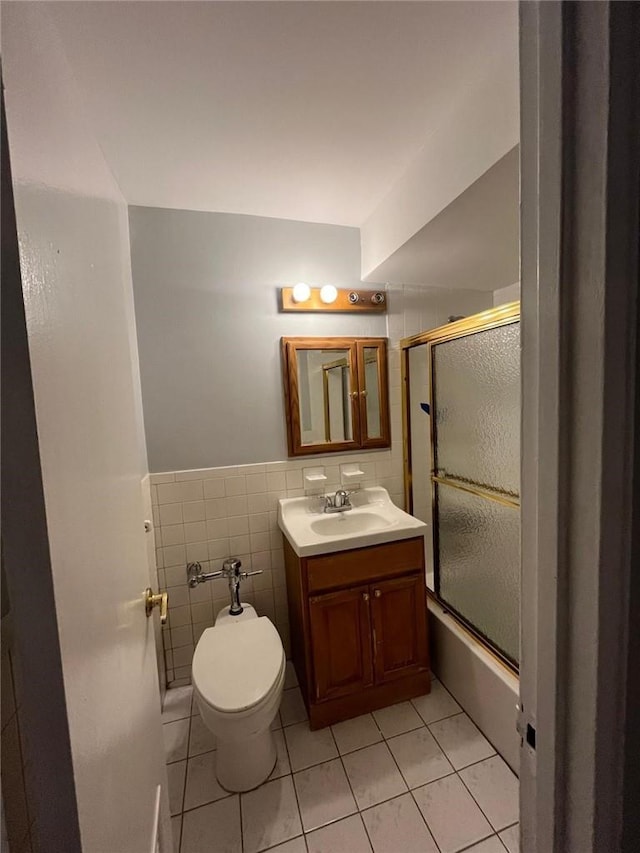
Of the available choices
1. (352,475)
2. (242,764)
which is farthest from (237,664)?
(352,475)

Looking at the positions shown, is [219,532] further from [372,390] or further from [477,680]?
[477,680]

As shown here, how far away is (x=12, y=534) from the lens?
33cm

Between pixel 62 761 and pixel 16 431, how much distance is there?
13.8 inches

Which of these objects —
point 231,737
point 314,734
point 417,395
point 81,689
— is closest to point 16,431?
point 81,689

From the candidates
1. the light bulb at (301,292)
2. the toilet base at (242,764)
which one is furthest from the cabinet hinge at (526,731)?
the light bulb at (301,292)

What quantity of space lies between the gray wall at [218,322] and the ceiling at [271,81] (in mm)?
251

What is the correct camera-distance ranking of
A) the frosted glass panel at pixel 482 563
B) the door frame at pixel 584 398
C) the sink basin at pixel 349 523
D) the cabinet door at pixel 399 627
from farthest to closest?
the sink basin at pixel 349 523 → the cabinet door at pixel 399 627 → the frosted glass panel at pixel 482 563 → the door frame at pixel 584 398

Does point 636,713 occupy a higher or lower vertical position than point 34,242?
lower

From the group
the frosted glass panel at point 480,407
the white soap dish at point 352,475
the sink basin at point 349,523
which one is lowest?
the sink basin at point 349,523

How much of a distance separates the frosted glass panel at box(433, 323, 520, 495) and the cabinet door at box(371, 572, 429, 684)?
590mm

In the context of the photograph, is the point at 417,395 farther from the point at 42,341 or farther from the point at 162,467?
the point at 42,341

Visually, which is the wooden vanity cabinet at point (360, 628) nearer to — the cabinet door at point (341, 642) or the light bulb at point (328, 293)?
the cabinet door at point (341, 642)

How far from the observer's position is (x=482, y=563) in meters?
1.60

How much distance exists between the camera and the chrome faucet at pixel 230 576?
1.67m
